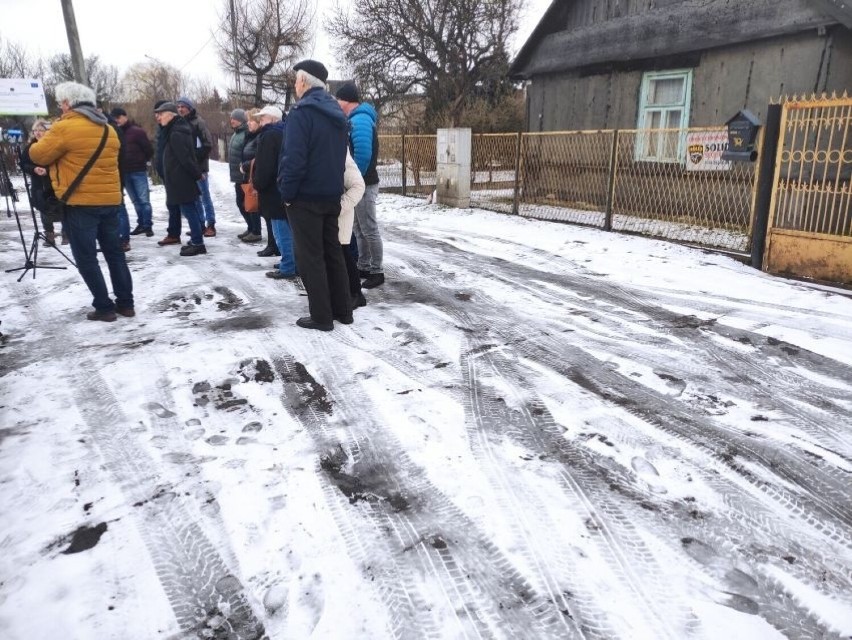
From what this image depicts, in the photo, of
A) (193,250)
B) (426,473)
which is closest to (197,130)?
(193,250)

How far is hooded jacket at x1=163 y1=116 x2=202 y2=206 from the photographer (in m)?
6.02

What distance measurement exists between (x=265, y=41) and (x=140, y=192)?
2208 cm

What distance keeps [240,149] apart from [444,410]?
5289mm

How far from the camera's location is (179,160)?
603 centimetres

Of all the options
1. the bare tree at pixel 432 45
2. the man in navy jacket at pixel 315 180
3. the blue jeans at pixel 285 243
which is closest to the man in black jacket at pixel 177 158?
the blue jeans at pixel 285 243

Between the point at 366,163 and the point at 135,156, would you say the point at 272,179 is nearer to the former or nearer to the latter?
the point at 366,163

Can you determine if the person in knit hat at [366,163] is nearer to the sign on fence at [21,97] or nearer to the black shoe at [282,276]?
the black shoe at [282,276]

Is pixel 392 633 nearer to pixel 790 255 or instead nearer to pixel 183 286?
pixel 183 286

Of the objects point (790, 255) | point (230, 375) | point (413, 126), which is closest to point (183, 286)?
point (230, 375)

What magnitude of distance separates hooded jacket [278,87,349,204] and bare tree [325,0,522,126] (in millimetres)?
15596

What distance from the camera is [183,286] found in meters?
5.23

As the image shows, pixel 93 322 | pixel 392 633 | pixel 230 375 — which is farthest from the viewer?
pixel 93 322

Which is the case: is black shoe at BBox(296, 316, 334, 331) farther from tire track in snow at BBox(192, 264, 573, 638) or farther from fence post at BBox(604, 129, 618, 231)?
fence post at BBox(604, 129, 618, 231)

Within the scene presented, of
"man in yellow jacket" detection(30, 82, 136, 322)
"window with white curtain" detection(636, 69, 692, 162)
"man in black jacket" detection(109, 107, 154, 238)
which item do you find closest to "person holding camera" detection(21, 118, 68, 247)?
"man in yellow jacket" detection(30, 82, 136, 322)
